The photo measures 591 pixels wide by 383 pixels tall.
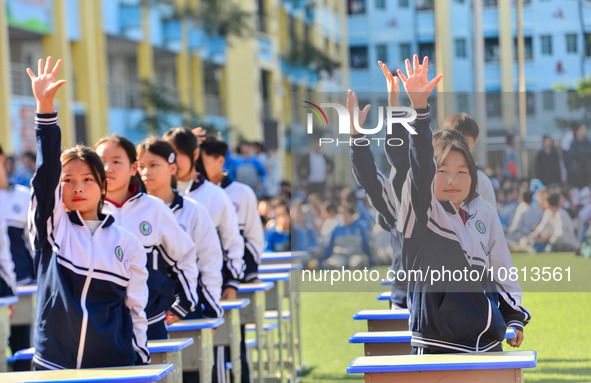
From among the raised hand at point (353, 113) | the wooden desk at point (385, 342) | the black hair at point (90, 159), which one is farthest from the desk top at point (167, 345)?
the raised hand at point (353, 113)

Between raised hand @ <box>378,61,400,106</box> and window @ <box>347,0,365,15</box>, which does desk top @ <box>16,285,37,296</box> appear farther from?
raised hand @ <box>378,61,400,106</box>

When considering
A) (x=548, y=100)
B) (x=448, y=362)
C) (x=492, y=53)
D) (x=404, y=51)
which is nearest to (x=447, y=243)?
(x=448, y=362)

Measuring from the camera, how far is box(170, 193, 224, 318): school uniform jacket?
650 cm

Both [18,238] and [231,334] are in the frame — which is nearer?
[231,334]

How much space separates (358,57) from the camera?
546 centimetres

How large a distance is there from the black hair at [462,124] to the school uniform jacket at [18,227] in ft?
15.4

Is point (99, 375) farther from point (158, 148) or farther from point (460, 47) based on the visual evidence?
point (460, 47)

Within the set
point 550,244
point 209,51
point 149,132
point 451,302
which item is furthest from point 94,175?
point 209,51

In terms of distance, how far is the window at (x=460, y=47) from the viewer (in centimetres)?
552

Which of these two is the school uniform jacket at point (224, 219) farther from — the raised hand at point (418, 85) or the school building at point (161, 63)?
the school building at point (161, 63)

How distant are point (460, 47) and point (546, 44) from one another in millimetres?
473

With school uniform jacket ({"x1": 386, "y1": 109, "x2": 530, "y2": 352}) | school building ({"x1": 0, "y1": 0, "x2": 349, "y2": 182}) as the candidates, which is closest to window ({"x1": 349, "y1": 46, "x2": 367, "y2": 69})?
school uniform jacket ({"x1": 386, "y1": 109, "x2": 530, "y2": 352})

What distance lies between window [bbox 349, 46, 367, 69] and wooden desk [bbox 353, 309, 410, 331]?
4.07 feet

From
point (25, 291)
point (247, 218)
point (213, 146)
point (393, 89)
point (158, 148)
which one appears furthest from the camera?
point (247, 218)
